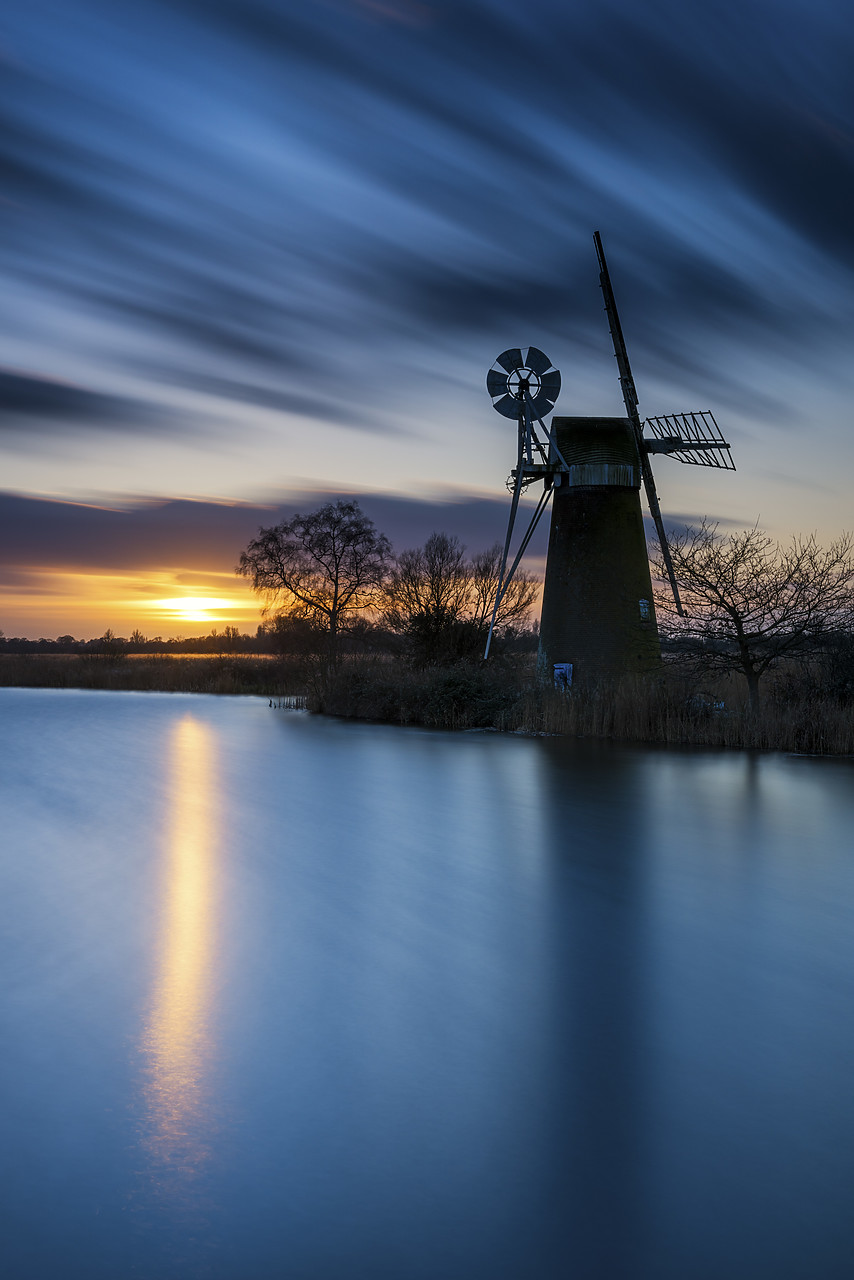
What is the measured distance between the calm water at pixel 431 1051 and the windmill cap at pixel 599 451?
12.8 metres

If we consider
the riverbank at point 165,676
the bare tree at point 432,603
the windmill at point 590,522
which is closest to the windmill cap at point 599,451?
the windmill at point 590,522

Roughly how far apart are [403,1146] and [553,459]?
21.3 metres

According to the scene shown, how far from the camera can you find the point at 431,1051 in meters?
4.96

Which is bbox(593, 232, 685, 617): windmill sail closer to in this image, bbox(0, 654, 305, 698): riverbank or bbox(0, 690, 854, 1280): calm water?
bbox(0, 690, 854, 1280): calm water

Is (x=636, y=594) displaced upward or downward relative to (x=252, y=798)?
upward

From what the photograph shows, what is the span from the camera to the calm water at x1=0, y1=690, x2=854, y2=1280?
3.25 m

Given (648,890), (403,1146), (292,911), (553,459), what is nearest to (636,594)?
(553,459)

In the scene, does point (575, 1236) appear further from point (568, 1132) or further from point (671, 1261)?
point (568, 1132)

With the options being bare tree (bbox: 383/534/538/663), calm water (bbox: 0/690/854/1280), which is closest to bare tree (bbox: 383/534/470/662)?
bare tree (bbox: 383/534/538/663)

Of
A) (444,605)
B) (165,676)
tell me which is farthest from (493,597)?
(165,676)

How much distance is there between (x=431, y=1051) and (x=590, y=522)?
Answer: 62.9 feet

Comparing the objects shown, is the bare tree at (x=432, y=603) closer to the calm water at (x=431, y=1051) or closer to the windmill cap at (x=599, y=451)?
the windmill cap at (x=599, y=451)

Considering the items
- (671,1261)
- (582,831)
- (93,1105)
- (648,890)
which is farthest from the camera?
(582,831)

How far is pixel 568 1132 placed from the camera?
12.9 ft
